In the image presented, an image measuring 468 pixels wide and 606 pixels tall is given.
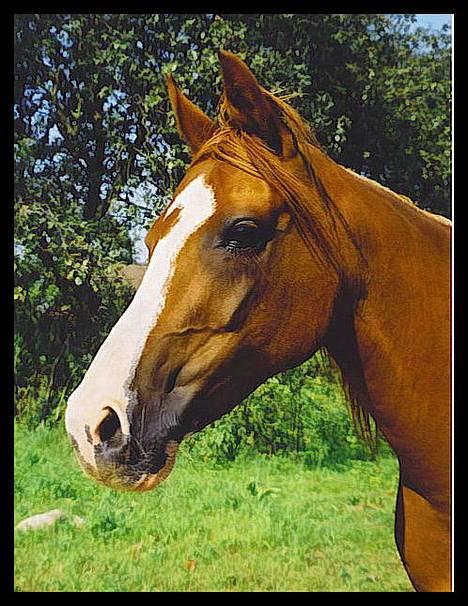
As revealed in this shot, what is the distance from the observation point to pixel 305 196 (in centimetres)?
140

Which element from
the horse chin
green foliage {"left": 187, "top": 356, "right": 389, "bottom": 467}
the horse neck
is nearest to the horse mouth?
the horse chin

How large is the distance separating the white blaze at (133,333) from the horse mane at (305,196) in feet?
0.31

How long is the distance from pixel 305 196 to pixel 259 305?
232 millimetres

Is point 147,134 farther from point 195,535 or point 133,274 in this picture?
point 195,535

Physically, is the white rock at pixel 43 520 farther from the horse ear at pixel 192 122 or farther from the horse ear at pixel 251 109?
the horse ear at pixel 251 109

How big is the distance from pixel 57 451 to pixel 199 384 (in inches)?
38.5

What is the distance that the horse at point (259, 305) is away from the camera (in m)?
1.35

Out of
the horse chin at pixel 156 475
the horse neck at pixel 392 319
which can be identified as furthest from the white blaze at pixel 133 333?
the horse neck at pixel 392 319

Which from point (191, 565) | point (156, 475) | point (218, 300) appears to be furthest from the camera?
point (191, 565)

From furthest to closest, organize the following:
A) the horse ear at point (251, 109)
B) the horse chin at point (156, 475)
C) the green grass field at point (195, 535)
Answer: the green grass field at point (195, 535) < the horse chin at point (156, 475) < the horse ear at point (251, 109)

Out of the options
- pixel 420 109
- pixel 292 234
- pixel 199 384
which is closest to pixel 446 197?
pixel 420 109

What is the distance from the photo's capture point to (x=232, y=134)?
1405 mm

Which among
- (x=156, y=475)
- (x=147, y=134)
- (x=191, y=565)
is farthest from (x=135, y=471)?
(x=147, y=134)

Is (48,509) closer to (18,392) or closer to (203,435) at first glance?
(18,392)
